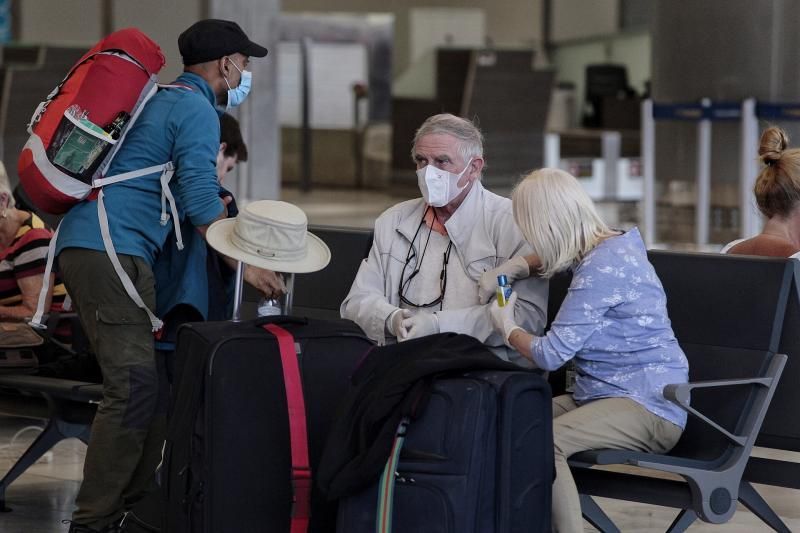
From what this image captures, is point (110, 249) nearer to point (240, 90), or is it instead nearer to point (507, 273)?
Answer: point (240, 90)

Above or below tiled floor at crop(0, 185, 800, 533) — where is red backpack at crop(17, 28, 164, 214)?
above

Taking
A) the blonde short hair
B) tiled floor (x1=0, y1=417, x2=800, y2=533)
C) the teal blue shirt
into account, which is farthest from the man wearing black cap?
the blonde short hair

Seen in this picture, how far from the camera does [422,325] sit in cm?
349

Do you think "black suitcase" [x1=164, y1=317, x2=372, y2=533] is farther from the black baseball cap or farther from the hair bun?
the hair bun

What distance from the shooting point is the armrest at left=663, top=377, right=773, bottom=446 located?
10.4 ft

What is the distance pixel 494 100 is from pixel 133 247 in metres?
13.2

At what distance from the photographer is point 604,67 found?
19.9 m

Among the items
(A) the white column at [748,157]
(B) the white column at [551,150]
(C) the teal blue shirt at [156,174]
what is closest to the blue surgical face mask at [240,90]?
(C) the teal blue shirt at [156,174]

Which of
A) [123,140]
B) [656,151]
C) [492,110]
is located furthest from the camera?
[492,110]

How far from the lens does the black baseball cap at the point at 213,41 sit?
3.64 metres

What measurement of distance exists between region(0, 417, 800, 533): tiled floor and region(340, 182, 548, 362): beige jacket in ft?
3.03

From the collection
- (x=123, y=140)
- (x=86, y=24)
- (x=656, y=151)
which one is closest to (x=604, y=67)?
(x=86, y=24)

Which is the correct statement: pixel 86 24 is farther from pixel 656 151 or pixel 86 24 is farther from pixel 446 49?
pixel 656 151

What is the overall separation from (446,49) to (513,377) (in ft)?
47.8
